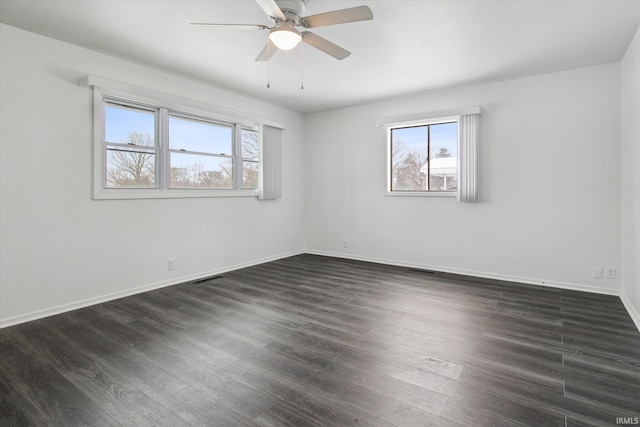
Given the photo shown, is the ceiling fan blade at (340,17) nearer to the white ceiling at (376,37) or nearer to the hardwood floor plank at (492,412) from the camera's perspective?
the white ceiling at (376,37)

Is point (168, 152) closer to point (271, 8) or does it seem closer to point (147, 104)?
point (147, 104)

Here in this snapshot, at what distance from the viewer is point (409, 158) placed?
5203 millimetres

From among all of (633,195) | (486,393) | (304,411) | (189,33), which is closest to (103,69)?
(189,33)

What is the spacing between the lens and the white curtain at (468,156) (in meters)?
4.37

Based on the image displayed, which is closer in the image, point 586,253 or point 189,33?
point 189,33

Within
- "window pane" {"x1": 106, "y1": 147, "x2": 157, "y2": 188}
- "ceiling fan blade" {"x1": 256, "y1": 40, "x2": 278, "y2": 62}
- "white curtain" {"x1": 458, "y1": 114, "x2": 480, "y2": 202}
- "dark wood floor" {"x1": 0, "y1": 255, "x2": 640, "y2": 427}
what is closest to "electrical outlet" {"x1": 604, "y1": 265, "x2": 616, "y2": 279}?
"dark wood floor" {"x1": 0, "y1": 255, "x2": 640, "y2": 427}

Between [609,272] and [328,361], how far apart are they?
11.8 feet

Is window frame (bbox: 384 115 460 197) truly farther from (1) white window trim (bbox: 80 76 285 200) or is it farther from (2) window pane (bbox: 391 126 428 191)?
(1) white window trim (bbox: 80 76 285 200)

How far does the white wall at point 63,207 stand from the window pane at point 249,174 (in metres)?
1.08

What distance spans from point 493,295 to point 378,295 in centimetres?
130

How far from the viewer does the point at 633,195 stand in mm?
3082

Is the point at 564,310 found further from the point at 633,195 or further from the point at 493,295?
the point at 633,195

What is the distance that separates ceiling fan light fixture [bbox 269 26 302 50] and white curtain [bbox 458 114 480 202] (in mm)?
2993

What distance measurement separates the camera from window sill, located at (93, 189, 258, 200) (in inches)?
137
